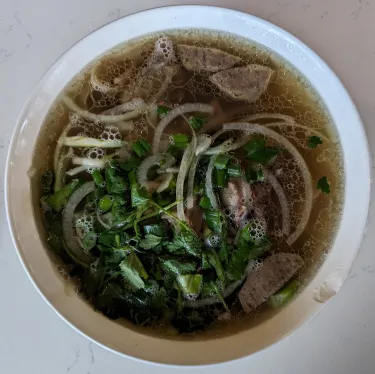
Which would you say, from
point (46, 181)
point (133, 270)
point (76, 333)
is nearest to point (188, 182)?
point (133, 270)

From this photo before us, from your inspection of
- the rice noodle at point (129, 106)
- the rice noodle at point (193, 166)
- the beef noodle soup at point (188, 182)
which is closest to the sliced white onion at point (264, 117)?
the beef noodle soup at point (188, 182)

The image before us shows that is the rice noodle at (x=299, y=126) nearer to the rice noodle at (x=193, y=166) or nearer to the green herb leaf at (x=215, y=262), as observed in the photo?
the rice noodle at (x=193, y=166)

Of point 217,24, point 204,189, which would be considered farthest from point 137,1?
point 204,189

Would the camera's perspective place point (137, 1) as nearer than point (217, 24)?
No

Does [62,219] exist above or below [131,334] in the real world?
above

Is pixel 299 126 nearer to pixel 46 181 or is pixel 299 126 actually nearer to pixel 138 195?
pixel 138 195

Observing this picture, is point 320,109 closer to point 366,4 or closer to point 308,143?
point 308,143
